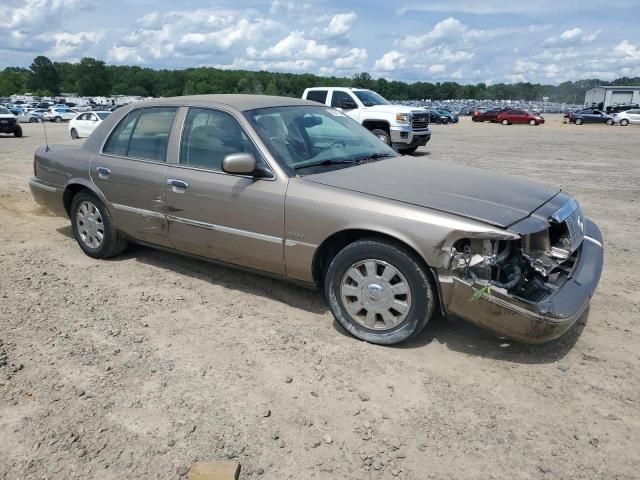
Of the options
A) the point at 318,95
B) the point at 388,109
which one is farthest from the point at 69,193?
the point at 318,95

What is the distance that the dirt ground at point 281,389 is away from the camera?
262 centimetres

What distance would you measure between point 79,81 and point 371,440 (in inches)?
5624

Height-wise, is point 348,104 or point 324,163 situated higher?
point 348,104

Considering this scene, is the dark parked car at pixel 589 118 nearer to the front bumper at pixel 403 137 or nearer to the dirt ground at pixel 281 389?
the front bumper at pixel 403 137

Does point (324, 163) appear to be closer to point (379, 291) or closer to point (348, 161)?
point (348, 161)

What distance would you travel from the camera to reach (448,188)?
12.4 feet

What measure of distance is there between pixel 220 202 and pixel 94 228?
193cm

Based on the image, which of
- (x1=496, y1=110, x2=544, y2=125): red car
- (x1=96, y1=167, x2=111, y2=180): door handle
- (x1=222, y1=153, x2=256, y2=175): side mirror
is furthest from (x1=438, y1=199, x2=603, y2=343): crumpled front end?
(x1=496, y1=110, x2=544, y2=125): red car

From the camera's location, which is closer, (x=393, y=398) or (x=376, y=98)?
(x=393, y=398)

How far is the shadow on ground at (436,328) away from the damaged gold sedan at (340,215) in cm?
34

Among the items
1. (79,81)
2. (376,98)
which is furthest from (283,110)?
(79,81)

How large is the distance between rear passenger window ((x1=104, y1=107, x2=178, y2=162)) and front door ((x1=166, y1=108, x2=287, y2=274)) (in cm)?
24

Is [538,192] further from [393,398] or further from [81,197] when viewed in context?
[81,197]

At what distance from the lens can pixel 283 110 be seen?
15.2ft
